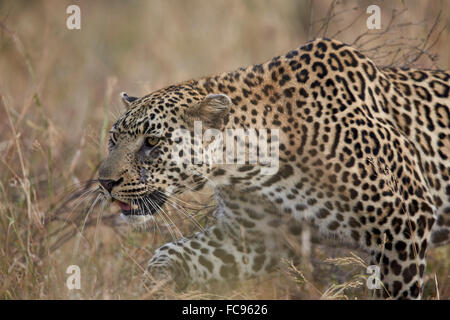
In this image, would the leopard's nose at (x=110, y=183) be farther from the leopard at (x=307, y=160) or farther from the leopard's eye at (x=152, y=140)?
the leopard's eye at (x=152, y=140)

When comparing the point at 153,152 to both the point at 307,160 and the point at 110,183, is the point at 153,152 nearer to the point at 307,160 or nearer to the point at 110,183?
the point at 110,183

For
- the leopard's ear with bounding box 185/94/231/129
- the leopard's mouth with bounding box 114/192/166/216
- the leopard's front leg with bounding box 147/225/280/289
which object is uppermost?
the leopard's ear with bounding box 185/94/231/129

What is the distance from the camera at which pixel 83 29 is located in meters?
14.3

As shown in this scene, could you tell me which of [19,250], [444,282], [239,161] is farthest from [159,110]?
[444,282]

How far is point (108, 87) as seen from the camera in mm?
7238

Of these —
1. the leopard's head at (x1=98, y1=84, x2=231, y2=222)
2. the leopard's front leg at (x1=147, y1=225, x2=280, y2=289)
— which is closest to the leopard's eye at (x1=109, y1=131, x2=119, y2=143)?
the leopard's head at (x1=98, y1=84, x2=231, y2=222)

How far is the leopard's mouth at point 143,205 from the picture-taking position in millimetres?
5207

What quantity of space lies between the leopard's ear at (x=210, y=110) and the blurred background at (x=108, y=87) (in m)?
1.19

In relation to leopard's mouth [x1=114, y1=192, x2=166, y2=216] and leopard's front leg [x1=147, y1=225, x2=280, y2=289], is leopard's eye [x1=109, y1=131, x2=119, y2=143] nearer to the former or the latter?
leopard's mouth [x1=114, y1=192, x2=166, y2=216]

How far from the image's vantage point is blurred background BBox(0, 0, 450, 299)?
598 cm

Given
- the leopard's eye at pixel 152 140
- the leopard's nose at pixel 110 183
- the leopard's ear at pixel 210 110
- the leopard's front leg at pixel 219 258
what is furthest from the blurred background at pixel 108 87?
the leopard's ear at pixel 210 110

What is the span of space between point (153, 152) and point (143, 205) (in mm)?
400

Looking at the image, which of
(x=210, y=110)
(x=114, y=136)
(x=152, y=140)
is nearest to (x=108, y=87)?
(x=114, y=136)

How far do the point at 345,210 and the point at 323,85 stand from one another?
3.17 feet
